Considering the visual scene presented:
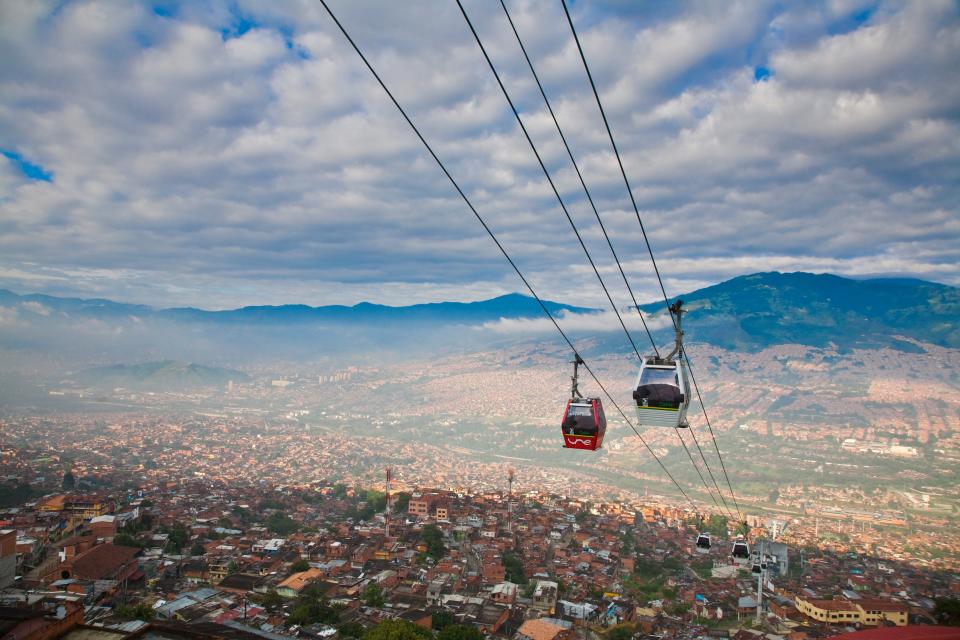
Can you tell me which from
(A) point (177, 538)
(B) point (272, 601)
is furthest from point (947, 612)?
(A) point (177, 538)

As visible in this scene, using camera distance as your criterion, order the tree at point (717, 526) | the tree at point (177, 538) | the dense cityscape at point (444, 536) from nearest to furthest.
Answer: the dense cityscape at point (444, 536) → the tree at point (177, 538) → the tree at point (717, 526)

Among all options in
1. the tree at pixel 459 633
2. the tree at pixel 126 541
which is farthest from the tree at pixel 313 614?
the tree at pixel 126 541

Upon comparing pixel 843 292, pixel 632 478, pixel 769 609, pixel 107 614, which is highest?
pixel 843 292

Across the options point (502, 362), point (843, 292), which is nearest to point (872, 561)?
point (502, 362)

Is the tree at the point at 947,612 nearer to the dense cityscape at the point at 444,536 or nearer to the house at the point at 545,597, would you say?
the dense cityscape at the point at 444,536

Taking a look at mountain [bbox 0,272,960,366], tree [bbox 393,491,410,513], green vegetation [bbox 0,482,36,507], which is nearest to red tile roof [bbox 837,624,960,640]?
tree [bbox 393,491,410,513]

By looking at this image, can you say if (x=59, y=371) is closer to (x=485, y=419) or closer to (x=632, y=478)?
(x=485, y=419)

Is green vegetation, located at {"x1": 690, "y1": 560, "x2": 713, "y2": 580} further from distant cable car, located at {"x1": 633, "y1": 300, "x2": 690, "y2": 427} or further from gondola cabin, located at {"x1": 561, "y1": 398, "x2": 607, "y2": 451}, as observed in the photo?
distant cable car, located at {"x1": 633, "y1": 300, "x2": 690, "y2": 427}

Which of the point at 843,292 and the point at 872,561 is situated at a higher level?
the point at 843,292
